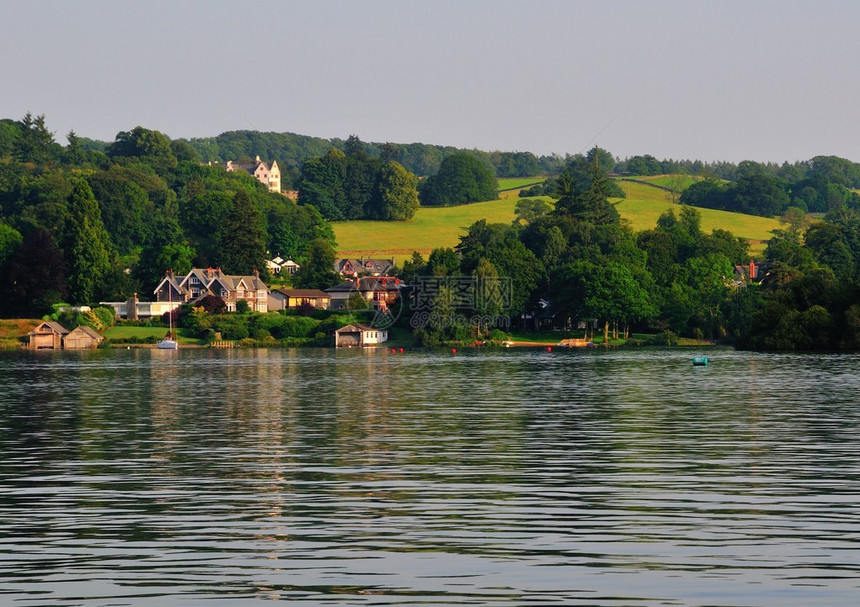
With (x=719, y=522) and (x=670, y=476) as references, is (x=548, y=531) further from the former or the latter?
(x=670, y=476)

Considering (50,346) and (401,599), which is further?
(50,346)

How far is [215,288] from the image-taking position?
181 m

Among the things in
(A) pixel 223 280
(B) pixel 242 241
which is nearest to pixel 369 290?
(A) pixel 223 280

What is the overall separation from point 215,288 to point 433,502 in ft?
522

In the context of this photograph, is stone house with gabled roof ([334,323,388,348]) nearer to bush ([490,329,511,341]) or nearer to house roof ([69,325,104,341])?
bush ([490,329,511,341])

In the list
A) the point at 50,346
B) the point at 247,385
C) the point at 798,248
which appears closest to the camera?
the point at 247,385

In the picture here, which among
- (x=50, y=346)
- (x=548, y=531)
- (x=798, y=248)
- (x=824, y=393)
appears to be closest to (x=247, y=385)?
(x=824, y=393)

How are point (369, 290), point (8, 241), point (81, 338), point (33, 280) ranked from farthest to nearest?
point (369, 290), point (8, 241), point (33, 280), point (81, 338)

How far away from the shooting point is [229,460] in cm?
3269

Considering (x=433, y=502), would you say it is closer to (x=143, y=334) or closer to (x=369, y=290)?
(x=143, y=334)

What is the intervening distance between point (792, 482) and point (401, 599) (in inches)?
541

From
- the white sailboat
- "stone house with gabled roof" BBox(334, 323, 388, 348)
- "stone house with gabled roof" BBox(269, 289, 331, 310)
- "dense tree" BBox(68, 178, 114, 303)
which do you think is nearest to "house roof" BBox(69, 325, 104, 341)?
the white sailboat

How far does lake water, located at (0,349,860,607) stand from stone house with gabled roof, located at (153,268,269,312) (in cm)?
12521

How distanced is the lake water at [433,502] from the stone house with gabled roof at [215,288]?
411 ft
